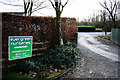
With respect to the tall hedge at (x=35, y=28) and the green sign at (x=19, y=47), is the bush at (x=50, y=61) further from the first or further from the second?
the tall hedge at (x=35, y=28)

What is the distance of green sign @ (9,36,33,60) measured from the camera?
5339mm

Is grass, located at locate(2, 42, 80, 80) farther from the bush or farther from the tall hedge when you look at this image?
the tall hedge

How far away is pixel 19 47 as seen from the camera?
5574 mm

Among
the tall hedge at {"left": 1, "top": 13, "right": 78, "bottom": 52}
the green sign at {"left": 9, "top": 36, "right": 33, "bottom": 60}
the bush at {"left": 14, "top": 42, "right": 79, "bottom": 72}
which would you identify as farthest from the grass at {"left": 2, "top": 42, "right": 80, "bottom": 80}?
the tall hedge at {"left": 1, "top": 13, "right": 78, "bottom": 52}

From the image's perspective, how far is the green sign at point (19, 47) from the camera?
17.5ft

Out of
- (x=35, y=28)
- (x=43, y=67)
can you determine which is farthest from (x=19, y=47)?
(x=35, y=28)

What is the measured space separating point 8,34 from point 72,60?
3.50m

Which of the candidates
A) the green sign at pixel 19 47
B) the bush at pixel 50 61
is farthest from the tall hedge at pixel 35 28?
the bush at pixel 50 61

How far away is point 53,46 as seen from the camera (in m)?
8.22

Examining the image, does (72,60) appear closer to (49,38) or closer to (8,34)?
(49,38)

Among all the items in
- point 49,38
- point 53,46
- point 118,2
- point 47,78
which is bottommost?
point 47,78

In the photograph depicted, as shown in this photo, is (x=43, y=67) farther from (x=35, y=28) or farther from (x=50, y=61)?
(x=35, y=28)

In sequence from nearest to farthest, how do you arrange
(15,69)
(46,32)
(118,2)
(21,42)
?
1. (15,69)
2. (21,42)
3. (46,32)
4. (118,2)

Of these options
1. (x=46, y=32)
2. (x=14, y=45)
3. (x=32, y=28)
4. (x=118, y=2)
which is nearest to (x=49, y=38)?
(x=46, y=32)
